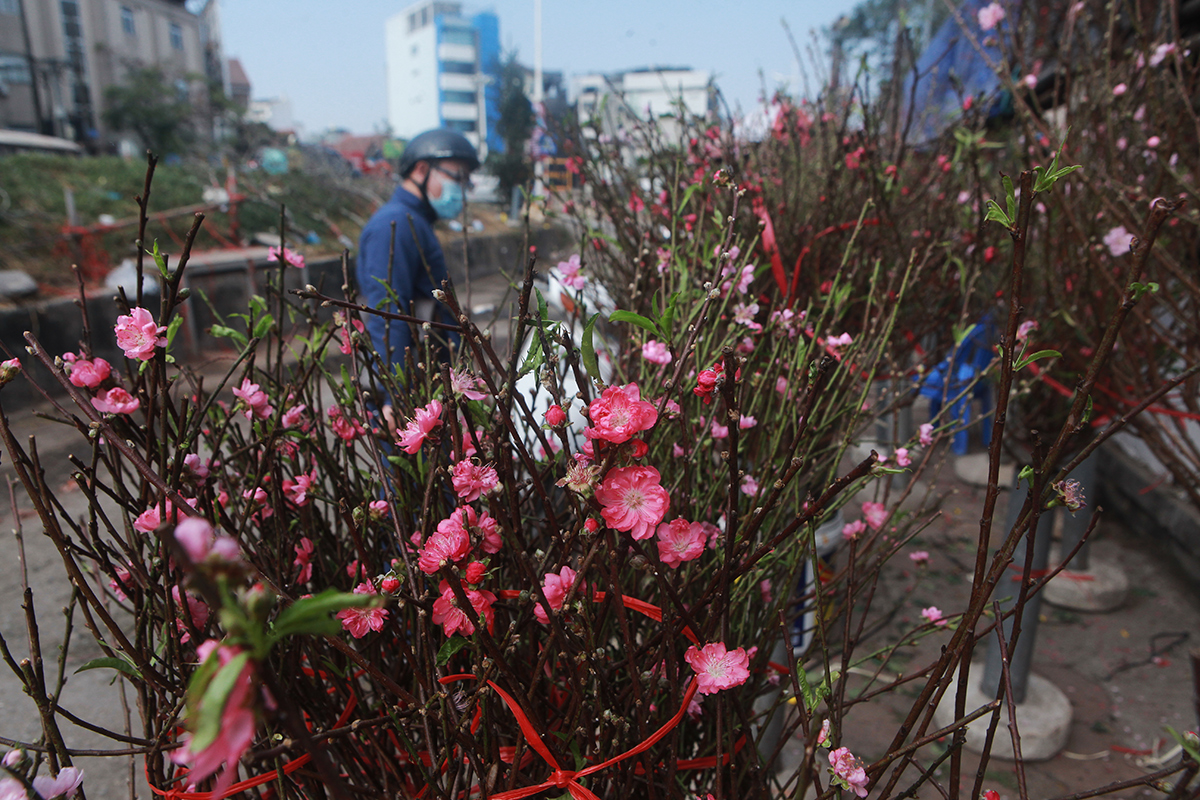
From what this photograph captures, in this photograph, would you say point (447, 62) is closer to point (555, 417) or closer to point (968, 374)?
point (968, 374)

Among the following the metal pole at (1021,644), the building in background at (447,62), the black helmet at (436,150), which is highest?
the building in background at (447,62)

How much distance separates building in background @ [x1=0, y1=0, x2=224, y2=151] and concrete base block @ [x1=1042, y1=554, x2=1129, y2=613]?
25.5 metres

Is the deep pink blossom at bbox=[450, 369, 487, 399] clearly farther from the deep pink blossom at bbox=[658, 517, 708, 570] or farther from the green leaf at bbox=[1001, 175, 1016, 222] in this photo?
the green leaf at bbox=[1001, 175, 1016, 222]

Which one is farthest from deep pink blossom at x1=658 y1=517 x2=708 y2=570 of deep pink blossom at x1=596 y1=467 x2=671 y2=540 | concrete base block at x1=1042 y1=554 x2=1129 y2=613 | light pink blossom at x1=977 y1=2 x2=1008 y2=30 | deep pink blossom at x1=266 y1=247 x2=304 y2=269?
concrete base block at x1=1042 y1=554 x2=1129 y2=613

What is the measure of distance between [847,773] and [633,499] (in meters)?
0.36

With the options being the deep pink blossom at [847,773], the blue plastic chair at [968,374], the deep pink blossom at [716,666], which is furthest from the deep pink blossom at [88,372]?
the blue plastic chair at [968,374]

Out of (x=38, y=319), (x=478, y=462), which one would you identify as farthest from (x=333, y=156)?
(x=478, y=462)

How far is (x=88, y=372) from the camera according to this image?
78cm

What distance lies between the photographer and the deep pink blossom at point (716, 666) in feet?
2.34

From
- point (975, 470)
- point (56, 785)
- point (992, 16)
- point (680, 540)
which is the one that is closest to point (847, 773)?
point (680, 540)

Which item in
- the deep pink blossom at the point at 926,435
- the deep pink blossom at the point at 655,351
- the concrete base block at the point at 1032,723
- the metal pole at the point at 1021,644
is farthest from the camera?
the concrete base block at the point at 1032,723

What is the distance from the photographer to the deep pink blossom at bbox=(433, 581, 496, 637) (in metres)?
0.69

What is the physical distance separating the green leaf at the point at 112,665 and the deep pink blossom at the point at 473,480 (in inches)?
13.7

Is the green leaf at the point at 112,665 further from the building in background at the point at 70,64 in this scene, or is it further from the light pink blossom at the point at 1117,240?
the building in background at the point at 70,64
